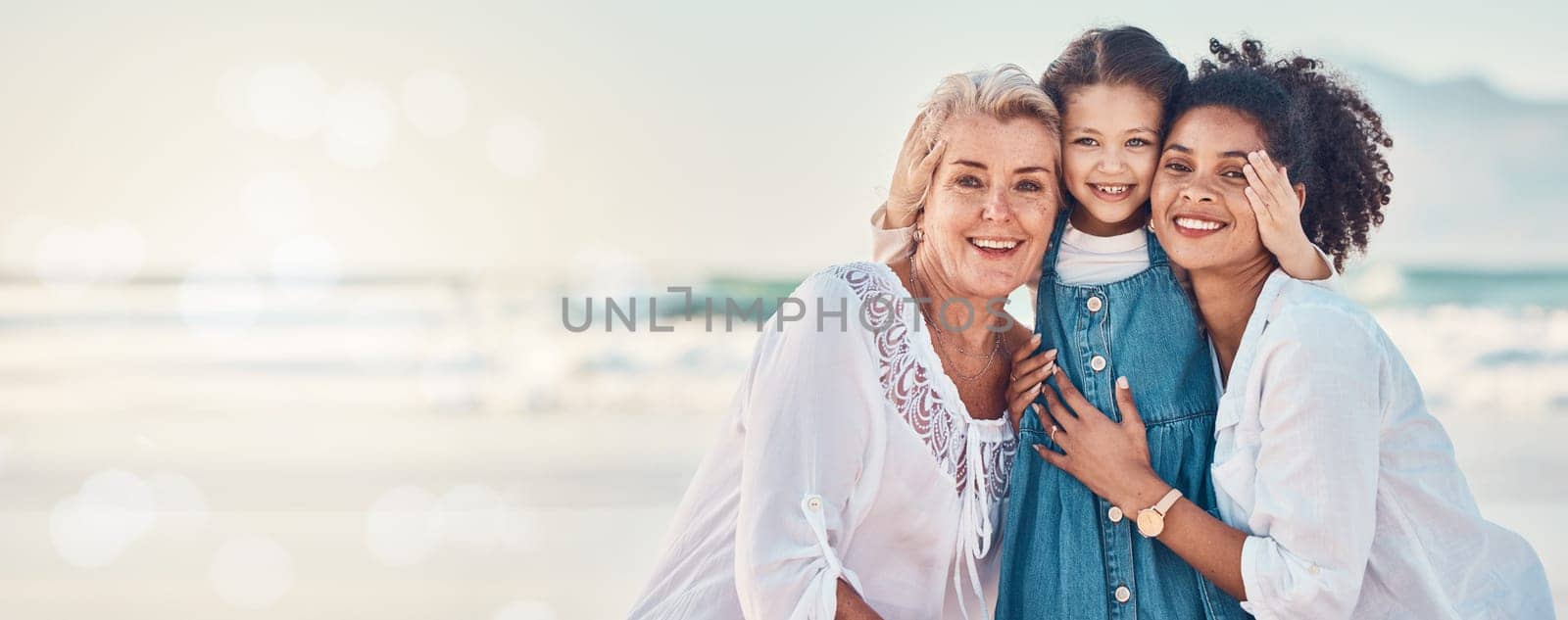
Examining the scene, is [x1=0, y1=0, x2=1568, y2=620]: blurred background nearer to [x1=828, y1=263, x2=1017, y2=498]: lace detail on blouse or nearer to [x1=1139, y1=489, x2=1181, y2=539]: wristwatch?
[x1=828, y1=263, x2=1017, y2=498]: lace detail on blouse

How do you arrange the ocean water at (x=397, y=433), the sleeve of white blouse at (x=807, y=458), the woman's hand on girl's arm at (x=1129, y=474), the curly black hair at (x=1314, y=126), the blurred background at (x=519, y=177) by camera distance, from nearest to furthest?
the sleeve of white blouse at (x=807, y=458), the woman's hand on girl's arm at (x=1129, y=474), the curly black hair at (x=1314, y=126), the ocean water at (x=397, y=433), the blurred background at (x=519, y=177)

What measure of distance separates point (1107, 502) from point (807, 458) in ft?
2.27

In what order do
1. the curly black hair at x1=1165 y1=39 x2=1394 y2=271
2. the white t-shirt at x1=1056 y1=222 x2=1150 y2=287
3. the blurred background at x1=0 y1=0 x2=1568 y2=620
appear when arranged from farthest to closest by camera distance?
the blurred background at x1=0 y1=0 x2=1568 y2=620, the white t-shirt at x1=1056 y1=222 x2=1150 y2=287, the curly black hair at x1=1165 y1=39 x2=1394 y2=271

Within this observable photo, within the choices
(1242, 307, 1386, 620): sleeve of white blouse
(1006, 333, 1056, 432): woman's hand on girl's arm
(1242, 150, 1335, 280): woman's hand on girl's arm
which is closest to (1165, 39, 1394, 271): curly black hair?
(1242, 150, 1335, 280): woman's hand on girl's arm

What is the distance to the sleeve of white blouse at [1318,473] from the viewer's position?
8.15 ft

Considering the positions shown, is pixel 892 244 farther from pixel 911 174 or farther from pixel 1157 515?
pixel 1157 515

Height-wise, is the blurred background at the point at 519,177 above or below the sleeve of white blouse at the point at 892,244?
below

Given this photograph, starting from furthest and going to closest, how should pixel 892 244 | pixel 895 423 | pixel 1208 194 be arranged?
pixel 892 244 < pixel 1208 194 < pixel 895 423

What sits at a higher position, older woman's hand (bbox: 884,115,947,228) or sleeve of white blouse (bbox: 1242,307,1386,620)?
older woman's hand (bbox: 884,115,947,228)

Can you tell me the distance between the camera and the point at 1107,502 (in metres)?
2.80

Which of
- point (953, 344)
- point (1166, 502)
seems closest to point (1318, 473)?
point (1166, 502)

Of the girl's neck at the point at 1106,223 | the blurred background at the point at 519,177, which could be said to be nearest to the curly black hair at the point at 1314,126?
the girl's neck at the point at 1106,223

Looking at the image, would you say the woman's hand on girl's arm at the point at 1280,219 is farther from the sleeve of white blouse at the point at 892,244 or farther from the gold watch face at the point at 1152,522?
the sleeve of white blouse at the point at 892,244

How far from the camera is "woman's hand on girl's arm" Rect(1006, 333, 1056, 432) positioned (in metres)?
2.88
